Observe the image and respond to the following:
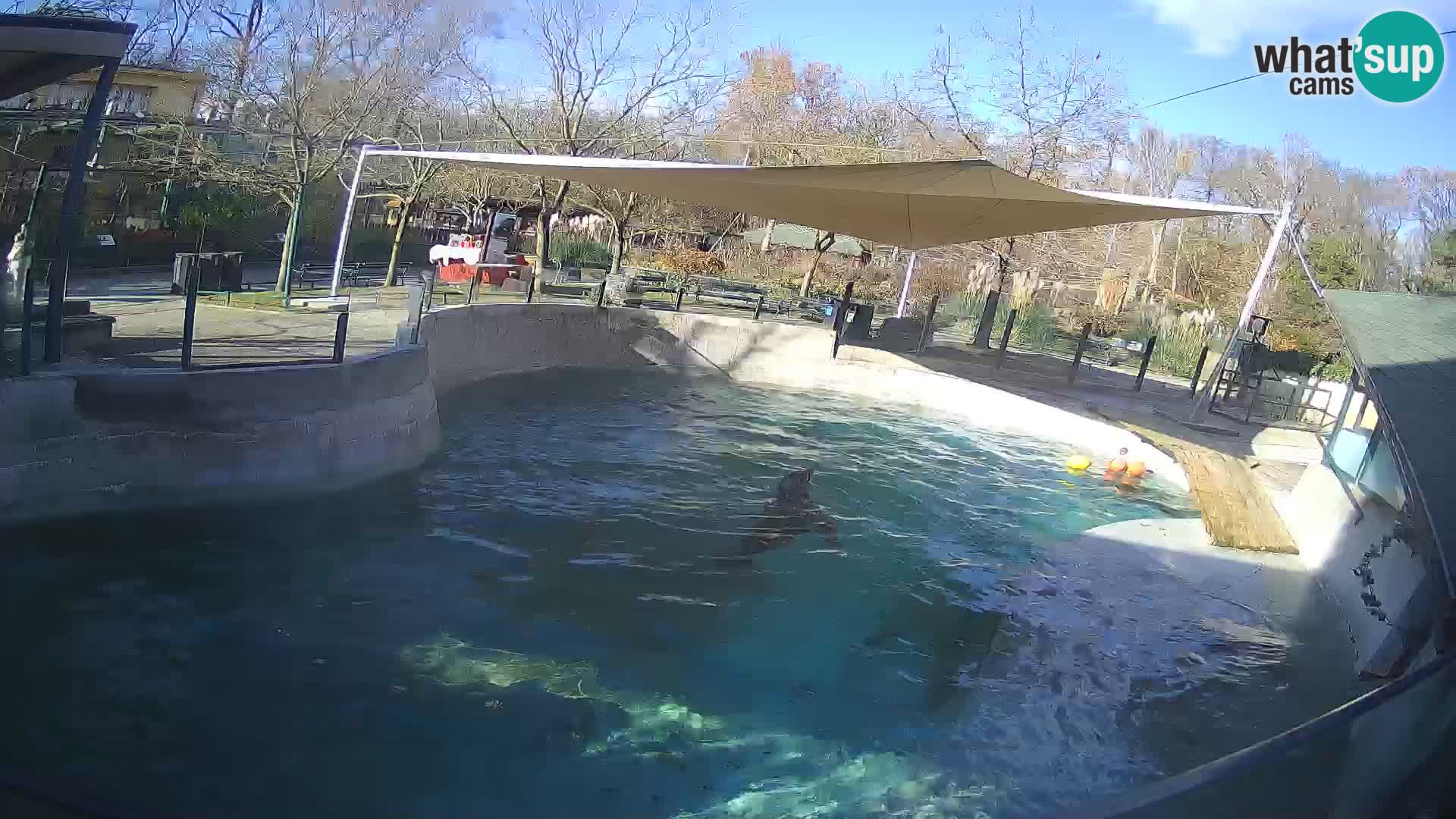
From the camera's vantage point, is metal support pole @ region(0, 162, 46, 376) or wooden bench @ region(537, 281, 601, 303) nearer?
metal support pole @ region(0, 162, 46, 376)

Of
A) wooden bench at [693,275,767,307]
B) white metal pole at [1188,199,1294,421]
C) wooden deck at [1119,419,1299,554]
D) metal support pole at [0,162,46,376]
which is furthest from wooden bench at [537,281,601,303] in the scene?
metal support pole at [0,162,46,376]

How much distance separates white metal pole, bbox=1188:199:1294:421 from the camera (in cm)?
1118

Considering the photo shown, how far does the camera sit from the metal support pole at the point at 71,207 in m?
6.43

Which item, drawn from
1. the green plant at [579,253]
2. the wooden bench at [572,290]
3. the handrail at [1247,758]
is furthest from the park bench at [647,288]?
the handrail at [1247,758]

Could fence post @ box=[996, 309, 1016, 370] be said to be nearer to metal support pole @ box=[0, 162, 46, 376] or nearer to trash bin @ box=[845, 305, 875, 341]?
trash bin @ box=[845, 305, 875, 341]

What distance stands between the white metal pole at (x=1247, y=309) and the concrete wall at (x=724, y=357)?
160 centimetres

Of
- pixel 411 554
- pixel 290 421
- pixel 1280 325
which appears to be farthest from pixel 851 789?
pixel 1280 325

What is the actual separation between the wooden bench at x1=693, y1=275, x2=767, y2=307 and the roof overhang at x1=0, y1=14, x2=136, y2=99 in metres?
11.4

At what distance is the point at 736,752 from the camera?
5254 mm

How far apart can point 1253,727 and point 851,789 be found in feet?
8.77

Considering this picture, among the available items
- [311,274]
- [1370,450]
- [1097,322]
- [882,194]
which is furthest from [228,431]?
[1097,322]

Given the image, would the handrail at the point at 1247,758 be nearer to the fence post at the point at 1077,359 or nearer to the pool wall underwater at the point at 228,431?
the pool wall underwater at the point at 228,431

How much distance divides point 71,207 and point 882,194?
289 inches

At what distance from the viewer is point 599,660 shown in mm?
5992
